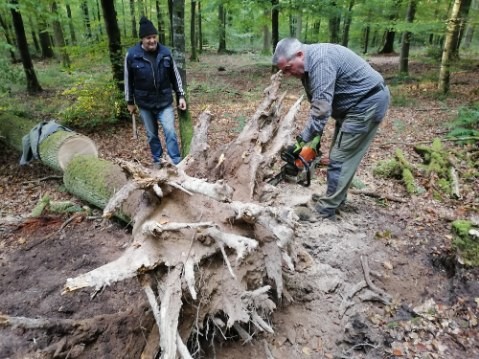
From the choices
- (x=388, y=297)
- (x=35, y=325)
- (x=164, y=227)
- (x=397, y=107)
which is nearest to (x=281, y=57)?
(x=164, y=227)

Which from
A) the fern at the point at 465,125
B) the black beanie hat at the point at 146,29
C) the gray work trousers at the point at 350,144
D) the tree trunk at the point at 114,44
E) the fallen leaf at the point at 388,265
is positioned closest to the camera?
the fallen leaf at the point at 388,265

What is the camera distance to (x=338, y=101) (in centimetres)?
367

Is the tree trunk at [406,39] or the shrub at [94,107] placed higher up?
the tree trunk at [406,39]

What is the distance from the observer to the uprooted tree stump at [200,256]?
2.19 m

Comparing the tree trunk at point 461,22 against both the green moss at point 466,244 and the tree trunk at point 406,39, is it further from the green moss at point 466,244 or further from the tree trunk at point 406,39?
the green moss at point 466,244

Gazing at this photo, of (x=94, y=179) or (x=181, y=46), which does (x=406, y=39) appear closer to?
(x=181, y=46)

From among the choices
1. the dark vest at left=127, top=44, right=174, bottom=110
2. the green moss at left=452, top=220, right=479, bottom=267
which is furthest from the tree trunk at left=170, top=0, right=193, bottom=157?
the green moss at left=452, top=220, right=479, bottom=267

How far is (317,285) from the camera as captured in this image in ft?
10.6

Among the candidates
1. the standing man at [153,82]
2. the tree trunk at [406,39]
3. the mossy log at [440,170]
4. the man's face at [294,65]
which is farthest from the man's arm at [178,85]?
the tree trunk at [406,39]

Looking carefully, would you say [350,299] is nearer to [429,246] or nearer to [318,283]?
[318,283]

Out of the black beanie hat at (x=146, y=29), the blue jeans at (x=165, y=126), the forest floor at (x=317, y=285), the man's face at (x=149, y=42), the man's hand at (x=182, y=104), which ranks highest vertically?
the black beanie hat at (x=146, y=29)

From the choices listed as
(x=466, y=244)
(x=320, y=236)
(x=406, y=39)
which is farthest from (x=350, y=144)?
(x=406, y=39)

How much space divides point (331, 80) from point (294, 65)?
390 mm

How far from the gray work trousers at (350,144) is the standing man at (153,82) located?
7.53 ft
